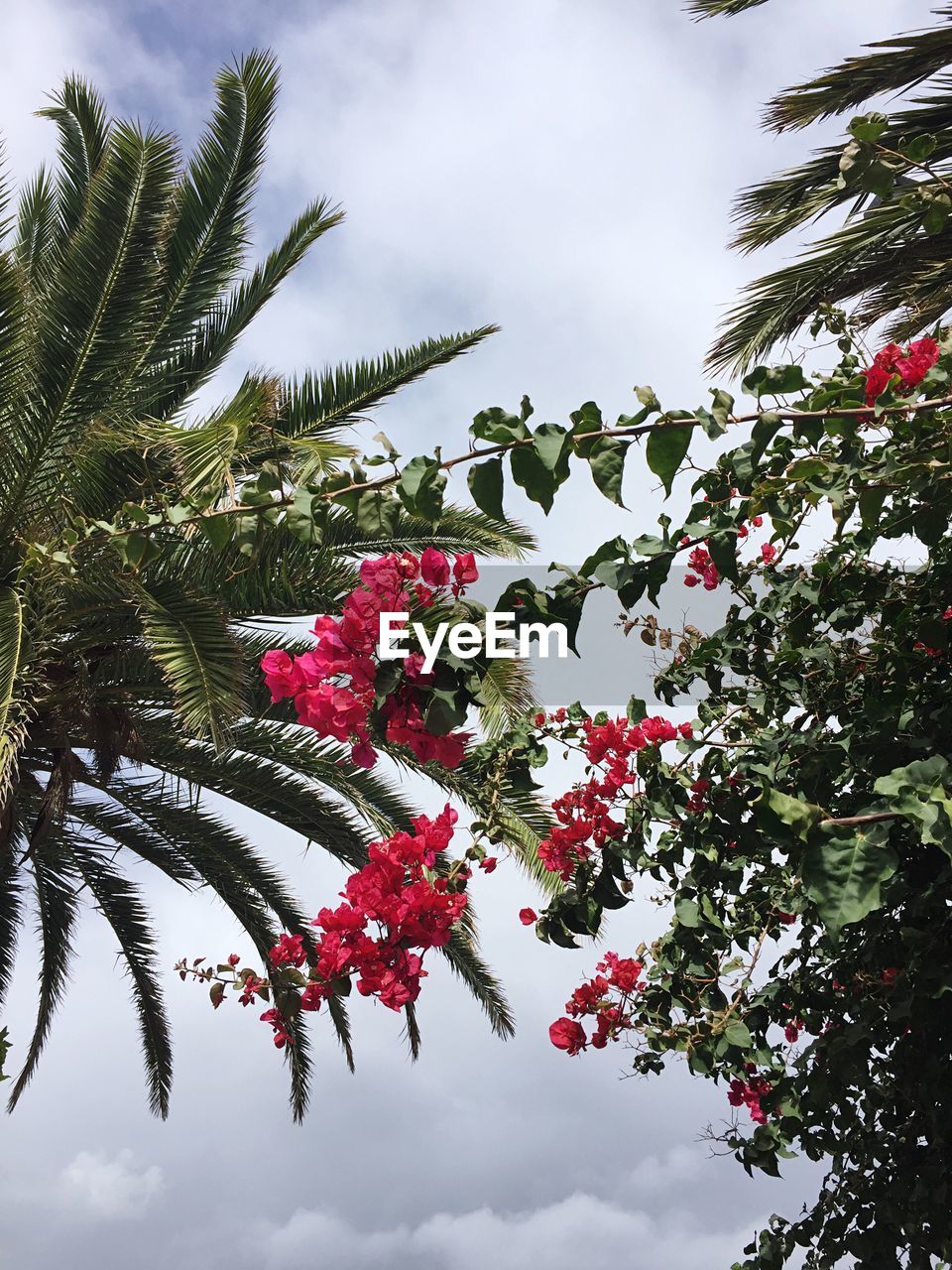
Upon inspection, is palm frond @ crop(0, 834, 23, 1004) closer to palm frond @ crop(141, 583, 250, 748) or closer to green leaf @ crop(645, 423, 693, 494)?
palm frond @ crop(141, 583, 250, 748)

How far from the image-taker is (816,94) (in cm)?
563

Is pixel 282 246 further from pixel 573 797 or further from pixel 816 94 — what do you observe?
pixel 573 797

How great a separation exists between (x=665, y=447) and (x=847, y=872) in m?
0.67

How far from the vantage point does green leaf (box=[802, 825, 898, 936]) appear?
4.37 ft

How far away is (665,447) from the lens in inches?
66.8

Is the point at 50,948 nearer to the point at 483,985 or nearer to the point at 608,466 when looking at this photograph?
the point at 483,985

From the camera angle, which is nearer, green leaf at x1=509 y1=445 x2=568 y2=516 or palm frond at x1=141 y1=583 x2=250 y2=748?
green leaf at x1=509 y1=445 x2=568 y2=516

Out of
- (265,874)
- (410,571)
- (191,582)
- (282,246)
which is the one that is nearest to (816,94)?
(282,246)

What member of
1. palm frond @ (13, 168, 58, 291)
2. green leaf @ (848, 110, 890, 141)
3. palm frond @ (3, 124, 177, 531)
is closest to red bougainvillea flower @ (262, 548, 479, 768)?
green leaf @ (848, 110, 890, 141)

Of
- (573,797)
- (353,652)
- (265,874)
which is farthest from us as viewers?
(265,874)

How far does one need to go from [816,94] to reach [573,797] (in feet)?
14.3

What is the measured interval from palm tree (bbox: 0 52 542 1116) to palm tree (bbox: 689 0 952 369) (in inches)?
71.0

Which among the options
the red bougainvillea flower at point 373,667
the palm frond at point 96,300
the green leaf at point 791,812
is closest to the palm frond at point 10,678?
the palm frond at point 96,300

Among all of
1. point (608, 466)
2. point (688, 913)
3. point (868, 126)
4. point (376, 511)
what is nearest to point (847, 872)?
point (608, 466)
